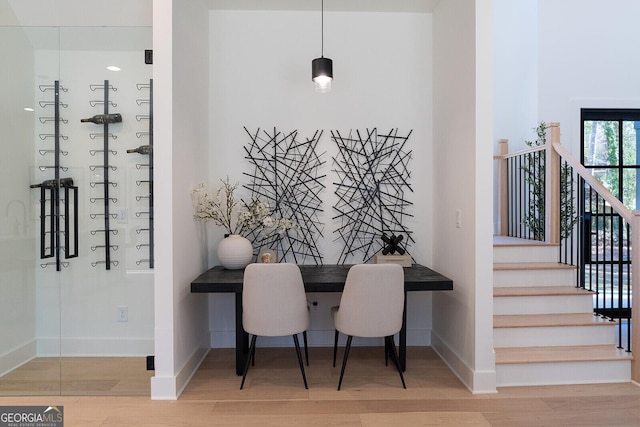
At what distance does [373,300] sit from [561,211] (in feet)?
8.78

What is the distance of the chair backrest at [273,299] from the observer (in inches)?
101

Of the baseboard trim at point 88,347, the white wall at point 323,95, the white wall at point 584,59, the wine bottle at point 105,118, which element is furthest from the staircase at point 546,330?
the wine bottle at point 105,118

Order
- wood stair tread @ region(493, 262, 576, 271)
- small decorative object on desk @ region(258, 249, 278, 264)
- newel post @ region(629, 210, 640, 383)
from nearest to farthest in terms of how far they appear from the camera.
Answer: newel post @ region(629, 210, 640, 383) < small decorative object on desk @ region(258, 249, 278, 264) < wood stair tread @ region(493, 262, 576, 271)

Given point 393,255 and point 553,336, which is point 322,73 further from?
point 553,336

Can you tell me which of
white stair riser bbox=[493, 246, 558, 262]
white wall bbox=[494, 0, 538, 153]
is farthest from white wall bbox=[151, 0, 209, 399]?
white wall bbox=[494, 0, 538, 153]

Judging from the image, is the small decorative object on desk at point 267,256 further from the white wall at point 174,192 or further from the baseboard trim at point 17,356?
the baseboard trim at point 17,356

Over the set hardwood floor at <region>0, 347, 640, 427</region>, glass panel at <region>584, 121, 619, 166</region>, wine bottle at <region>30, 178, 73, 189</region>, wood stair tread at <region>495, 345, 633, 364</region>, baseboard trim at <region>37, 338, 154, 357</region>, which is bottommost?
hardwood floor at <region>0, 347, 640, 427</region>

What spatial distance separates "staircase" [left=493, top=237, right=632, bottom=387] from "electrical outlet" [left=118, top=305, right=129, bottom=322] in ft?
8.80

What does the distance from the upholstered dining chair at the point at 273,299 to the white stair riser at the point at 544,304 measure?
1663 millimetres

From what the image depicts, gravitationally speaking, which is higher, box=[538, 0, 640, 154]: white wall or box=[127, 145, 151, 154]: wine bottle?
box=[538, 0, 640, 154]: white wall

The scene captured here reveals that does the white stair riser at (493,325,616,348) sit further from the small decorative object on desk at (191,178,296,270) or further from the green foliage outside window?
the small decorative object on desk at (191,178,296,270)

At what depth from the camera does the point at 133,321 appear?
2684 millimetres

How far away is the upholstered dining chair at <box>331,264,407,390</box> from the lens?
2.55 meters

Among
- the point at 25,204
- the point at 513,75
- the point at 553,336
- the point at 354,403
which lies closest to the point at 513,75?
the point at 513,75
